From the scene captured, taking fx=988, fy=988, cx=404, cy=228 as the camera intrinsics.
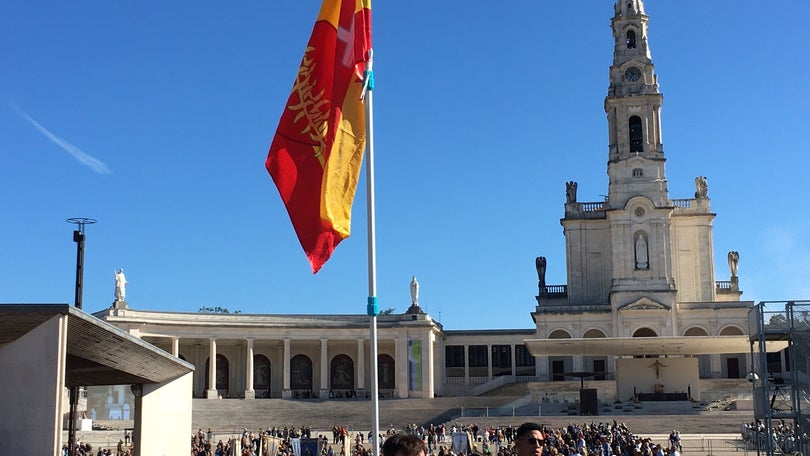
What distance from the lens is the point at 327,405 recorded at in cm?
6794

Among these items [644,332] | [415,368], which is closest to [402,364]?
[415,368]

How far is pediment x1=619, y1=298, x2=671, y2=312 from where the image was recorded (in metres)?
71.4

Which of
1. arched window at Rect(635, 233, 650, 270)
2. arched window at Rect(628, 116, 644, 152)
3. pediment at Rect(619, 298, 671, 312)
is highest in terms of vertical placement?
arched window at Rect(628, 116, 644, 152)

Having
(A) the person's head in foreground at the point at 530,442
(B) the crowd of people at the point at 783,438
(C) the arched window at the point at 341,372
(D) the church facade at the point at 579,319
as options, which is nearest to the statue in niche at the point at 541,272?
(D) the church facade at the point at 579,319

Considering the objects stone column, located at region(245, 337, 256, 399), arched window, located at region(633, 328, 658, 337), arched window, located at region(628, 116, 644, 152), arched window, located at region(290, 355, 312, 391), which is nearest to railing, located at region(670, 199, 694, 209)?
arched window, located at region(628, 116, 644, 152)

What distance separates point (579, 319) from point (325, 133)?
61.7 meters

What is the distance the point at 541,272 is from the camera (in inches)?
3059

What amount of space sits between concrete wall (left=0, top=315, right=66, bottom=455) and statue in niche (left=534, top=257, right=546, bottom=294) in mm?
60290

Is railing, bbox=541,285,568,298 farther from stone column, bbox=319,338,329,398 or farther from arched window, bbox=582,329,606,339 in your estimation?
stone column, bbox=319,338,329,398

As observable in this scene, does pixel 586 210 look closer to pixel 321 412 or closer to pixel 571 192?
pixel 571 192

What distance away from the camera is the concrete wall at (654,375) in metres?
64.1

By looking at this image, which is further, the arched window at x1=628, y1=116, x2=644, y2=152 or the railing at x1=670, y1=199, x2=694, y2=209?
the railing at x1=670, y1=199, x2=694, y2=209

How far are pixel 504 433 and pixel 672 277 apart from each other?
30214 mm

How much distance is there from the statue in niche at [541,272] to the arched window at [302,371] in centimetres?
2022
